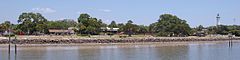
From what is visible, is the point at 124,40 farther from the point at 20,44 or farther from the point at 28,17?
the point at 28,17

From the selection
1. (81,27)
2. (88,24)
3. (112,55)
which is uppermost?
(88,24)

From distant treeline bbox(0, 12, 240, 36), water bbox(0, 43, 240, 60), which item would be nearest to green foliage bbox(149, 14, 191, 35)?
distant treeline bbox(0, 12, 240, 36)

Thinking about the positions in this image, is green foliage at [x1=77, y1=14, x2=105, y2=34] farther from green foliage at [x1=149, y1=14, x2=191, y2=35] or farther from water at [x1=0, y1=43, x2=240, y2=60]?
water at [x1=0, y1=43, x2=240, y2=60]

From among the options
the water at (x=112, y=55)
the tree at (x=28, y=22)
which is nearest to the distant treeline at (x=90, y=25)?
the tree at (x=28, y=22)

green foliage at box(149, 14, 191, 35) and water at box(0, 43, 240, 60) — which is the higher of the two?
green foliage at box(149, 14, 191, 35)

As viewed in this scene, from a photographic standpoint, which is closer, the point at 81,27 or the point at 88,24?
the point at 81,27

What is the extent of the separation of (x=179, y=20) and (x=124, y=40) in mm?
42199

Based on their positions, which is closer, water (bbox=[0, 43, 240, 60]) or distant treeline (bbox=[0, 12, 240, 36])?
water (bbox=[0, 43, 240, 60])

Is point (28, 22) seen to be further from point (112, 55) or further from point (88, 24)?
point (112, 55)

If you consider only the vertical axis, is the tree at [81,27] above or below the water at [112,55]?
above

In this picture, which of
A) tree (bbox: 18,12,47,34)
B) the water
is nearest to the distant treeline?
tree (bbox: 18,12,47,34)

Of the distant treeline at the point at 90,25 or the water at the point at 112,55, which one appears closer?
the water at the point at 112,55

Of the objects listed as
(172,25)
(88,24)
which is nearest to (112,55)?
(88,24)

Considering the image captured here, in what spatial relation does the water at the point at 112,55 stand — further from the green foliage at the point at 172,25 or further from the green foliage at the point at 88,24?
the green foliage at the point at 172,25
